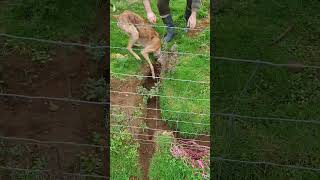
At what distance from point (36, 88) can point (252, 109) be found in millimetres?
1801

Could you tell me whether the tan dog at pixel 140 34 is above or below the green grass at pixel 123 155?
above

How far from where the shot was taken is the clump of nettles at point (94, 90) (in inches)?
216

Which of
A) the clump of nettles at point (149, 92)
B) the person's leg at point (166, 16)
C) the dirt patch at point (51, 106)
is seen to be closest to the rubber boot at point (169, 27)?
the person's leg at point (166, 16)

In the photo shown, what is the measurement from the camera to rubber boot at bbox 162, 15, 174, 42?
17.1 ft

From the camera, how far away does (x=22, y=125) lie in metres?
5.22

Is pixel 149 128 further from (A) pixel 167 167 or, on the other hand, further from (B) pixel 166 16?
(B) pixel 166 16

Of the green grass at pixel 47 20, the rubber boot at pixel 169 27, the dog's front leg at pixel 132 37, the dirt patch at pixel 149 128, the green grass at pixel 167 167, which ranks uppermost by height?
the green grass at pixel 47 20

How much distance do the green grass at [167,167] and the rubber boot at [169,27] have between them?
2.97 ft

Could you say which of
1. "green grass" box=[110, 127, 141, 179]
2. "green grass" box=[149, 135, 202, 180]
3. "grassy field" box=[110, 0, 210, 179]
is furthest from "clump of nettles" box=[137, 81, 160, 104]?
"green grass" box=[149, 135, 202, 180]


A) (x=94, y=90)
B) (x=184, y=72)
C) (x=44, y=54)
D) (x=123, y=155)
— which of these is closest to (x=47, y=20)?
(x=44, y=54)

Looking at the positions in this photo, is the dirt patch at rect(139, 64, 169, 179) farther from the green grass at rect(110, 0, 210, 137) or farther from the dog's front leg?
the dog's front leg

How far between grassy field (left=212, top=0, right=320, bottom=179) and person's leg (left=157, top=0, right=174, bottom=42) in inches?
21.8

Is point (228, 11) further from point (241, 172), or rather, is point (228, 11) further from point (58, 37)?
point (241, 172)

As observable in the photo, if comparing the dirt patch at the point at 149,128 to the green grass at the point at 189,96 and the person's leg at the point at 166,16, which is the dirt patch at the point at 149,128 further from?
the person's leg at the point at 166,16
